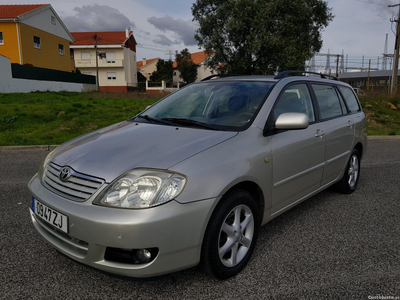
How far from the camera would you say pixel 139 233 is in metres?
1.91

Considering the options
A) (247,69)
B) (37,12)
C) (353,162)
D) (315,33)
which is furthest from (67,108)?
(37,12)

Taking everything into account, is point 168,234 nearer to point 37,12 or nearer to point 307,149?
point 307,149

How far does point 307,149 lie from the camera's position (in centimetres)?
318

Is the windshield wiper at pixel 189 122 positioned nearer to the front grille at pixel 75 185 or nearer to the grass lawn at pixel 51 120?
the front grille at pixel 75 185

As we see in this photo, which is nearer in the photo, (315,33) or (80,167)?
(80,167)

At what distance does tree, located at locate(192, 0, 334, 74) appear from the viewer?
72.0 ft

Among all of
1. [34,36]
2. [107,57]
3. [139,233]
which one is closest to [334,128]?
[139,233]

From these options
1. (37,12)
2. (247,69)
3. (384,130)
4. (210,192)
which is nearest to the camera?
(210,192)

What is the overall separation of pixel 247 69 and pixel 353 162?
20813 millimetres

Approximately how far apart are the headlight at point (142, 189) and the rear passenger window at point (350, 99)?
131 inches

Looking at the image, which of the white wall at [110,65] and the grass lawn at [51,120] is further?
the white wall at [110,65]

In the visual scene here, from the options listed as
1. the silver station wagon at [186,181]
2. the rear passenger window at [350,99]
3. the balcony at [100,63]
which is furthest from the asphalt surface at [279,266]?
the balcony at [100,63]

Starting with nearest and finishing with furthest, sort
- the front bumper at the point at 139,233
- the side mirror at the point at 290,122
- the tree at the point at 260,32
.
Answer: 1. the front bumper at the point at 139,233
2. the side mirror at the point at 290,122
3. the tree at the point at 260,32

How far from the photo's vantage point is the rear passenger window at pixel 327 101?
374cm
